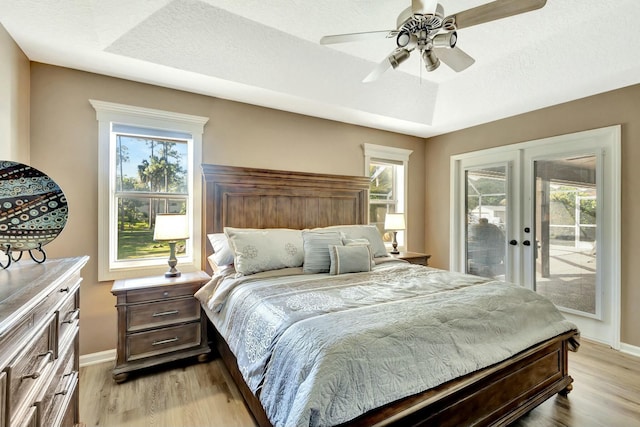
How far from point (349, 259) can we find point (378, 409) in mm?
1451

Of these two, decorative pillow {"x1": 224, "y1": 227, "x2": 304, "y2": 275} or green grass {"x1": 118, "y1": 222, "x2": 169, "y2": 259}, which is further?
green grass {"x1": 118, "y1": 222, "x2": 169, "y2": 259}

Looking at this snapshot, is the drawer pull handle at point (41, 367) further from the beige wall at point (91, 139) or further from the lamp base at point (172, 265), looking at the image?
the beige wall at point (91, 139)

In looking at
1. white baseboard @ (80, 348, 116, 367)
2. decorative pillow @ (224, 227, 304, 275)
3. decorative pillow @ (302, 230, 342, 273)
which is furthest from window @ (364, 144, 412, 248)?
white baseboard @ (80, 348, 116, 367)

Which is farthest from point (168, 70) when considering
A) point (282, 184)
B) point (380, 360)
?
point (380, 360)

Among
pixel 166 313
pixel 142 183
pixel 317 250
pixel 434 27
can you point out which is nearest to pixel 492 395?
pixel 317 250

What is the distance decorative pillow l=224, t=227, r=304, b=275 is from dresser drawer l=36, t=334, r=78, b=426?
1.17 metres

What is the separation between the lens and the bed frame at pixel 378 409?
143 cm

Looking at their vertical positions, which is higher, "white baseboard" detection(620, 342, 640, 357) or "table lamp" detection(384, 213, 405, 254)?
"table lamp" detection(384, 213, 405, 254)

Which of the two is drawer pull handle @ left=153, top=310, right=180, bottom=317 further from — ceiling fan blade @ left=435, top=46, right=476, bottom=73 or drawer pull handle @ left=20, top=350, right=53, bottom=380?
ceiling fan blade @ left=435, top=46, right=476, bottom=73

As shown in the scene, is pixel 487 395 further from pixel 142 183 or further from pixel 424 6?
pixel 142 183

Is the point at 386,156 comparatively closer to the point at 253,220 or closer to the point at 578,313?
the point at 253,220

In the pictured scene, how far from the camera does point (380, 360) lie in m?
1.35

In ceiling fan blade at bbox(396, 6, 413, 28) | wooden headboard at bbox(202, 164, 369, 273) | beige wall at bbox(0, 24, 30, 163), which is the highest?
ceiling fan blade at bbox(396, 6, 413, 28)

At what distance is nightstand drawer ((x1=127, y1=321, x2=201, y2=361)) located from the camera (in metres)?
2.37
